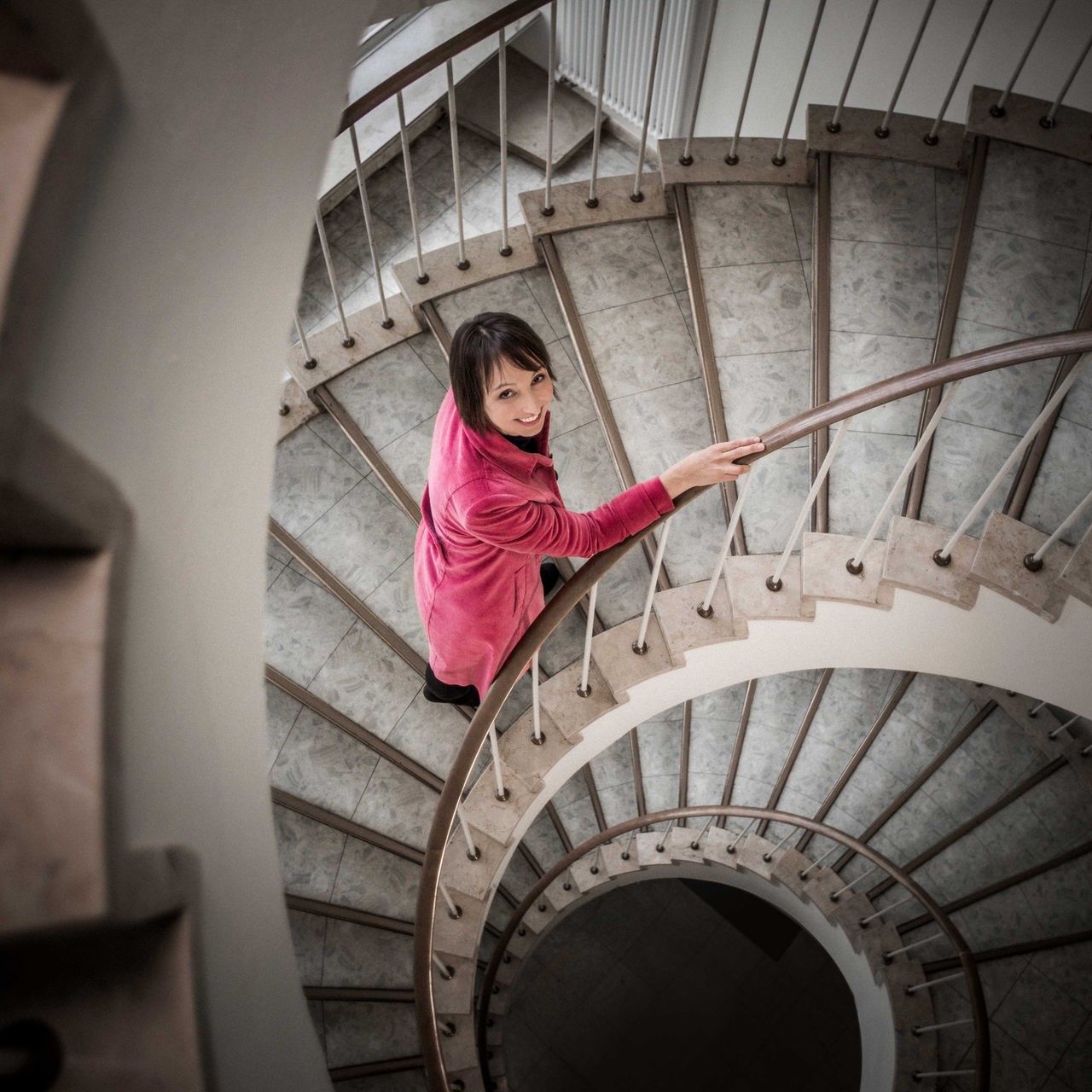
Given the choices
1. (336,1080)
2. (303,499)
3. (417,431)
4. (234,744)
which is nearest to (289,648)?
(303,499)

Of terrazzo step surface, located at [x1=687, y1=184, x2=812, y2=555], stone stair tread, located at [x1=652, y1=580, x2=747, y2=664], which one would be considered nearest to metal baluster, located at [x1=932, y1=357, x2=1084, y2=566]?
terrazzo step surface, located at [x1=687, y1=184, x2=812, y2=555]

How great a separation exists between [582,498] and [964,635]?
5.72ft

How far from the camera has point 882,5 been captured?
12.0 ft

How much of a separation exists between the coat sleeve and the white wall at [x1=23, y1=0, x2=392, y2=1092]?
116cm

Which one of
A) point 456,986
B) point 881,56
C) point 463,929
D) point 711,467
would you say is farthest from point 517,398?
point 881,56

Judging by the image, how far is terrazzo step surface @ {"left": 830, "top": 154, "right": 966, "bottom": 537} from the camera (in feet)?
10.6

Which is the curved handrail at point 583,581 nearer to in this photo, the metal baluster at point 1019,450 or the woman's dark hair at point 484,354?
the metal baluster at point 1019,450

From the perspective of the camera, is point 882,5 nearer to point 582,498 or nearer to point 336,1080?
point 582,498

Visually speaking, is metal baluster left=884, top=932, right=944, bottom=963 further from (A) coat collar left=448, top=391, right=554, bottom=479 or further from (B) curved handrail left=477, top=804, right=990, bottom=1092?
(A) coat collar left=448, top=391, right=554, bottom=479

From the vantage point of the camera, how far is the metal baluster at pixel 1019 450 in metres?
2.32

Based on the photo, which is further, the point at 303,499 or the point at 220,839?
the point at 303,499

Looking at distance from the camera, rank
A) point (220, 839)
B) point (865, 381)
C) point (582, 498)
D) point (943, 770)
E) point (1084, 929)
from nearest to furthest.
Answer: point (220, 839) → point (865, 381) → point (582, 498) → point (1084, 929) → point (943, 770)

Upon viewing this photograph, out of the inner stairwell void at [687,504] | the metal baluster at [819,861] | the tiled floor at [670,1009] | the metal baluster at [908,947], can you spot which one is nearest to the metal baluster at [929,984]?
the metal baluster at [908,947]

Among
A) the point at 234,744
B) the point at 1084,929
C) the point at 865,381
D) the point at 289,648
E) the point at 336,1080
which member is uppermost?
the point at 865,381
